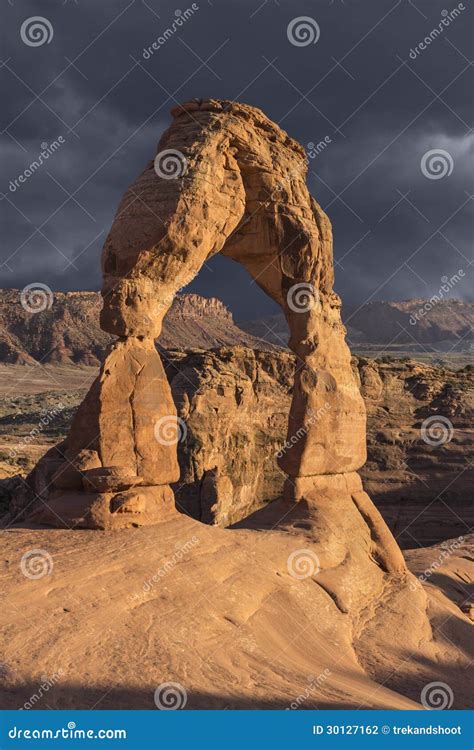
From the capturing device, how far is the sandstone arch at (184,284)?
989cm

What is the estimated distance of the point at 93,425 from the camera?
9.96 meters

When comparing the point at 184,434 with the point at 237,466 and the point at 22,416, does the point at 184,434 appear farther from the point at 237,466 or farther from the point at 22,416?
the point at 22,416

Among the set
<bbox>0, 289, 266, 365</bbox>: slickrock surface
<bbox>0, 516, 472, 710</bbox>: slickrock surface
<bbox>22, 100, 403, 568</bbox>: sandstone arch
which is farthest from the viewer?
<bbox>0, 289, 266, 365</bbox>: slickrock surface

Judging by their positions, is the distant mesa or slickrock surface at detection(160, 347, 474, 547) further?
the distant mesa

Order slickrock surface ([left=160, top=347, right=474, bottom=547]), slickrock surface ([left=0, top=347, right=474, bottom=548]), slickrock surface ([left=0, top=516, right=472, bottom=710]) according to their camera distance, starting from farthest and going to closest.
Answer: slickrock surface ([left=160, top=347, right=474, bottom=547]) < slickrock surface ([left=0, top=347, right=474, bottom=548]) < slickrock surface ([left=0, top=516, right=472, bottom=710])

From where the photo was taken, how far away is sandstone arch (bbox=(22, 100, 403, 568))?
32.4 feet

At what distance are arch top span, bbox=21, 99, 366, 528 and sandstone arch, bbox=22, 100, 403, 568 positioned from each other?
0.02 metres

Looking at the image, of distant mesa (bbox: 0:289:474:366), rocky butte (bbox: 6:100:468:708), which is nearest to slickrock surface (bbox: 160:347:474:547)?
rocky butte (bbox: 6:100:468:708)

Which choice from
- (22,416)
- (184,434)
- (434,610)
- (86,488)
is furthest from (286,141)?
(22,416)

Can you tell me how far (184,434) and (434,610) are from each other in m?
14.9

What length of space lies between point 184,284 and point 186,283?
7 centimetres

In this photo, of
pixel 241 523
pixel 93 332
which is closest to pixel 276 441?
pixel 241 523

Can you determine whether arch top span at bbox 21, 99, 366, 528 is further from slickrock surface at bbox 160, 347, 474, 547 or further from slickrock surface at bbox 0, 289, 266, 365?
slickrock surface at bbox 0, 289, 266, 365

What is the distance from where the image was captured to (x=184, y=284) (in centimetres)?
1116
